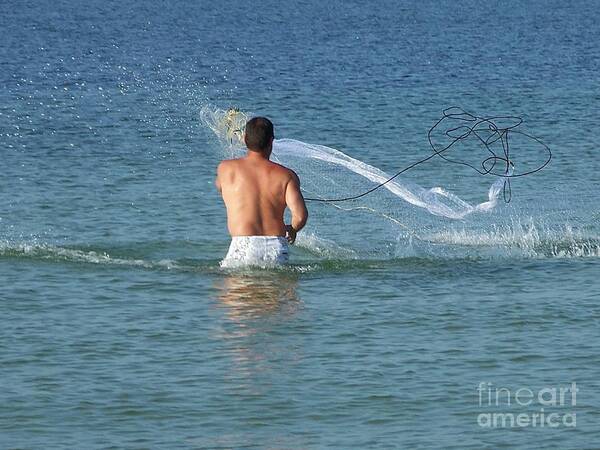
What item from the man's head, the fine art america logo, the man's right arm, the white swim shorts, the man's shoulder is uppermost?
the man's head

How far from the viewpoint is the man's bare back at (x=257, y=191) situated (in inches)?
481

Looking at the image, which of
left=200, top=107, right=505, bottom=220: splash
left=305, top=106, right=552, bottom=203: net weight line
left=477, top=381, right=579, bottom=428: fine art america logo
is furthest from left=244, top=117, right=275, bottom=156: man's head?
left=477, top=381, right=579, bottom=428: fine art america logo

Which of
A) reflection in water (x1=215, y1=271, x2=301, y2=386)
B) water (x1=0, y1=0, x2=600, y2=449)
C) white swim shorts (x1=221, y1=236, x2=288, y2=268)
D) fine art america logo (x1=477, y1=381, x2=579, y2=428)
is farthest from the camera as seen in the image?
white swim shorts (x1=221, y1=236, x2=288, y2=268)

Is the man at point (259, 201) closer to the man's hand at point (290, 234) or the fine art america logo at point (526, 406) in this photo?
the man's hand at point (290, 234)

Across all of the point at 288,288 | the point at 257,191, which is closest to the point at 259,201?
the point at 257,191

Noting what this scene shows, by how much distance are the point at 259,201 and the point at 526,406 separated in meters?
3.51

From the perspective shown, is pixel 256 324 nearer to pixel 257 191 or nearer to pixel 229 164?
pixel 257 191

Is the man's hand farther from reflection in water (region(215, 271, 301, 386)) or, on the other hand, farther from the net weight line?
the net weight line

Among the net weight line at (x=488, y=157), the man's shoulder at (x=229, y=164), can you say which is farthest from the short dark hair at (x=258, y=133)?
the net weight line at (x=488, y=157)

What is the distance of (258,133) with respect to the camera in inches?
472

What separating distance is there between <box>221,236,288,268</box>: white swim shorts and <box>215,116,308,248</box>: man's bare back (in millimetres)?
53

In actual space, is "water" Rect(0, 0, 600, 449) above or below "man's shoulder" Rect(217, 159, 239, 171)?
below

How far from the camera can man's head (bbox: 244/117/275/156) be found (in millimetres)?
11867

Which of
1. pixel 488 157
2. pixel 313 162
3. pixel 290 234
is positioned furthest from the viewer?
pixel 488 157
